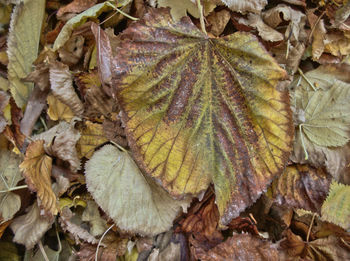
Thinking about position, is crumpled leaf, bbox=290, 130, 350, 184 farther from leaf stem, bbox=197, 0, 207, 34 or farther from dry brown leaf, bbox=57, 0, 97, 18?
dry brown leaf, bbox=57, 0, 97, 18

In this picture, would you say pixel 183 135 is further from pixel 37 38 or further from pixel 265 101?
pixel 37 38

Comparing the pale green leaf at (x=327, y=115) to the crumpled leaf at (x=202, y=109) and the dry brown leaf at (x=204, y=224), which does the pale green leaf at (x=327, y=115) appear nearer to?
the crumpled leaf at (x=202, y=109)

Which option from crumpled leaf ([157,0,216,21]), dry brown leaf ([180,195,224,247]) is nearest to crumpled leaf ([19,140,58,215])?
dry brown leaf ([180,195,224,247])

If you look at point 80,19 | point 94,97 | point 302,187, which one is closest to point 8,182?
point 94,97

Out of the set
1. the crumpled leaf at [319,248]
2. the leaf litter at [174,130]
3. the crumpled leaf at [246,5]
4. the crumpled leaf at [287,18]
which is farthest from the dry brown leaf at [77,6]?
the crumpled leaf at [319,248]

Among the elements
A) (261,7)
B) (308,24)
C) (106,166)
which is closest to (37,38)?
(106,166)
